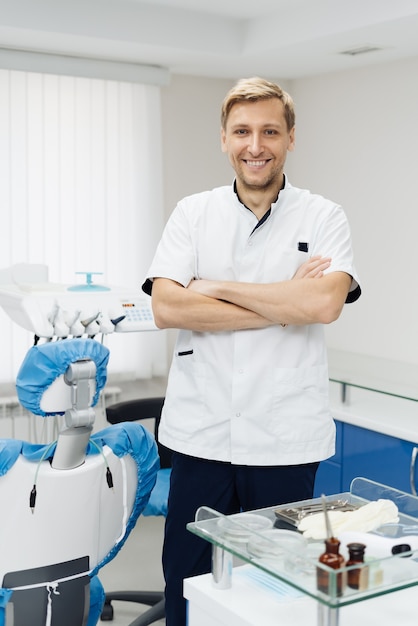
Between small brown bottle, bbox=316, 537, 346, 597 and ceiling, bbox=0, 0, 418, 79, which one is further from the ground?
ceiling, bbox=0, 0, 418, 79

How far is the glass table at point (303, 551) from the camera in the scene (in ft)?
4.38

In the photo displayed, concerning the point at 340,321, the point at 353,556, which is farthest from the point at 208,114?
the point at 353,556

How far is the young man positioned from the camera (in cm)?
227

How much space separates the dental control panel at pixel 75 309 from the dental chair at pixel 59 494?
51cm

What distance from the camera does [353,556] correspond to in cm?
136

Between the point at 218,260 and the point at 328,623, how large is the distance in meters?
1.19

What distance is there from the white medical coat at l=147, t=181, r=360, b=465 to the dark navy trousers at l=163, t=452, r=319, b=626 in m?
0.04

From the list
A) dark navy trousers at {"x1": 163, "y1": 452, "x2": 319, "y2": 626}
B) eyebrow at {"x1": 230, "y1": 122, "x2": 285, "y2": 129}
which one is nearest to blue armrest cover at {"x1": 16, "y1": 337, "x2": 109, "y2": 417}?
dark navy trousers at {"x1": 163, "y1": 452, "x2": 319, "y2": 626}

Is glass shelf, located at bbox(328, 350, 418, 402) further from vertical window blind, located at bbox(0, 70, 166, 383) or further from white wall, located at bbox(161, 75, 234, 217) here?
white wall, located at bbox(161, 75, 234, 217)

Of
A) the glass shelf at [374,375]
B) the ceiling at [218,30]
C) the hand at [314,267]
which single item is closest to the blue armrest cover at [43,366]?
the hand at [314,267]

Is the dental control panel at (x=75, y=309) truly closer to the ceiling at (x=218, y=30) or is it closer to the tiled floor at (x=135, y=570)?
the ceiling at (x=218, y=30)

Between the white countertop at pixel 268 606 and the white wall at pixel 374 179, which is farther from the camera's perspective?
the white wall at pixel 374 179

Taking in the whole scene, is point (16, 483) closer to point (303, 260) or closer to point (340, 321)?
point (303, 260)

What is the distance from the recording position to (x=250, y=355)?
2.29 meters
